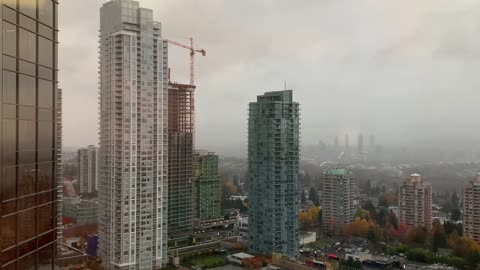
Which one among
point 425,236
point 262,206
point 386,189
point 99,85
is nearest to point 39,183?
point 99,85

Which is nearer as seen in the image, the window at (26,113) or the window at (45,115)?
the window at (26,113)

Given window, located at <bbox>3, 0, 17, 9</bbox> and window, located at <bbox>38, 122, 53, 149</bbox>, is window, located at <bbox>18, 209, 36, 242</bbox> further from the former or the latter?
window, located at <bbox>3, 0, 17, 9</bbox>

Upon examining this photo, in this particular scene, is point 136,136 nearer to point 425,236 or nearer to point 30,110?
point 30,110

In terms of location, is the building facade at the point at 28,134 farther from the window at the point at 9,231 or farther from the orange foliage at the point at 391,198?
the orange foliage at the point at 391,198

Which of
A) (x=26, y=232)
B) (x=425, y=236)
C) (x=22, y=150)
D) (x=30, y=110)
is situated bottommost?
(x=425, y=236)

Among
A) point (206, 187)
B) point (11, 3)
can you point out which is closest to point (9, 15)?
point (11, 3)

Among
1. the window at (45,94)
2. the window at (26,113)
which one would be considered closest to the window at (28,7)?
the window at (45,94)

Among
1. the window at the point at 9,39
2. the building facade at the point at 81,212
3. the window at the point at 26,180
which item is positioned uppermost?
the window at the point at 9,39

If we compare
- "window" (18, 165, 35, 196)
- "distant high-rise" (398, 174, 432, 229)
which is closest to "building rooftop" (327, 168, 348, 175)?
"distant high-rise" (398, 174, 432, 229)
